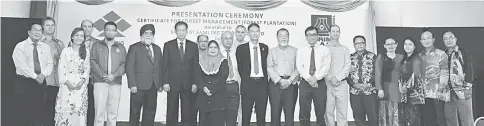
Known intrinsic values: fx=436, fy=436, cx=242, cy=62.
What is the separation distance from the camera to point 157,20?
184 inches

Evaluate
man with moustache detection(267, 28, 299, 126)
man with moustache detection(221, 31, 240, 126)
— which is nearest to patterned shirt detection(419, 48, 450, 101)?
man with moustache detection(267, 28, 299, 126)

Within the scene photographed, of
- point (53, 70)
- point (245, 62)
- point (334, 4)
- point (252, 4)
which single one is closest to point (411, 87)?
point (334, 4)

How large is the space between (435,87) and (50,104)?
13.4ft

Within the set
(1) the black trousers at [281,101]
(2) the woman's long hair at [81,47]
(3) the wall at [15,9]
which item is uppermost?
(3) the wall at [15,9]

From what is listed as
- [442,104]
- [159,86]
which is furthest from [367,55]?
[159,86]

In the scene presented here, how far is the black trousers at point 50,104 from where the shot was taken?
4437 mm

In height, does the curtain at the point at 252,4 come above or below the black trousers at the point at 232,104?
above

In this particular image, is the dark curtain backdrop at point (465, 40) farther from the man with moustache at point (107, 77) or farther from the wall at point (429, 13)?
the man with moustache at point (107, 77)

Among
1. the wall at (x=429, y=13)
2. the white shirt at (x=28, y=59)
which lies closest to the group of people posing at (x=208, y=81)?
the white shirt at (x=28, y=59)

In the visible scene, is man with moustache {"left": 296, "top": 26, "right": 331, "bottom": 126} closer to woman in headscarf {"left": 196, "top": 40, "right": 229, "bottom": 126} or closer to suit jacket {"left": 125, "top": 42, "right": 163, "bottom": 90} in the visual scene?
woman in headscarf {"left": 196, "top": 40, "right": 229, "bottom": 126}

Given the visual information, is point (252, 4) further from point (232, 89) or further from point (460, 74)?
point (460, 74)

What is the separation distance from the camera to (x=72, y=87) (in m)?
4.38

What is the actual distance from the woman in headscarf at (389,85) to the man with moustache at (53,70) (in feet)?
11.1

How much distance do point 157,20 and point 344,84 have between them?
6.92 ft
